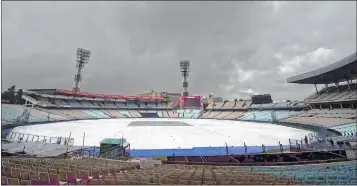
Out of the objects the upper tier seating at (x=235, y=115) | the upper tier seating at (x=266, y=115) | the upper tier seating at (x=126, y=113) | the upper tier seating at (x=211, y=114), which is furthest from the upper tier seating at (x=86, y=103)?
the upper tier seating at (x=266, y=115)

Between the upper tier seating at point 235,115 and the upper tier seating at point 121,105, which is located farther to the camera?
the upper tier seating at point 121,105

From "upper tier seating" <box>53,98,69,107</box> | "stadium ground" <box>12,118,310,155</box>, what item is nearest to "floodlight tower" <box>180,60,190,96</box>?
"upper tier seating" <box>53,98,69,107</box>

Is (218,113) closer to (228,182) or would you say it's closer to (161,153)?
(161,153)

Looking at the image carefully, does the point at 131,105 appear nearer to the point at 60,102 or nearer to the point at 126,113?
the point at 126,113

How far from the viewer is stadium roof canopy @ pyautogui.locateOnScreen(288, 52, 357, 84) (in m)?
37.9

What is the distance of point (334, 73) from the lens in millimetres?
45500

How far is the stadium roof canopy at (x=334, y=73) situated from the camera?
37.9 metres

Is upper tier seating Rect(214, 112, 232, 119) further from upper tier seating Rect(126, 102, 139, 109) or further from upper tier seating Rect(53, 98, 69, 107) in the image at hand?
upper tier seating Rect(53, 98, 69, 107)

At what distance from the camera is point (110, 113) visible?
78.6 meters

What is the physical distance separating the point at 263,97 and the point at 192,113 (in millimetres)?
24896

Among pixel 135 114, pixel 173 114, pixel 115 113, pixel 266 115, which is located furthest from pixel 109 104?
pixel 266 115

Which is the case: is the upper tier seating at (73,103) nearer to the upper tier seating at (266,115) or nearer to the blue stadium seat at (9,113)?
the blue stadium seat at (9,113)

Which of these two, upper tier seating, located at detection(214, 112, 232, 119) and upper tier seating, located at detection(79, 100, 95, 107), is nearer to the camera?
upper tier seating, located at detection(214, 112, 232, 119)

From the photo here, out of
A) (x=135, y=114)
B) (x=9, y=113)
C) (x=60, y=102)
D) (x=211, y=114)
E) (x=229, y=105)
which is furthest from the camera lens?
(x=229, y=105)
